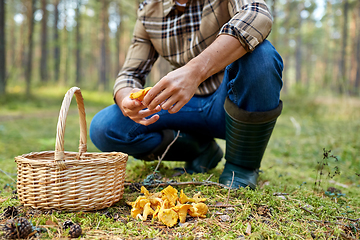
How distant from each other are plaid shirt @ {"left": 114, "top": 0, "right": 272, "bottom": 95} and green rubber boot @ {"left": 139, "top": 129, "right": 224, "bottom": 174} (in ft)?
1.36

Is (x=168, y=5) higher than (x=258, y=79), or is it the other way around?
(x=168, y=5)

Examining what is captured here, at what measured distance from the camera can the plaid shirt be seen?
171 centimetres

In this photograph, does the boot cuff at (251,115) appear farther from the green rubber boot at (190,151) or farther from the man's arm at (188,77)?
the green rubber boot at (190,151)

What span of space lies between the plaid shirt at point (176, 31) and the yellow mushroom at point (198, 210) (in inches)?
38.0

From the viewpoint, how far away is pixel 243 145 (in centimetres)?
165

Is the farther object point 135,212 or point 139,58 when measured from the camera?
point 139,58

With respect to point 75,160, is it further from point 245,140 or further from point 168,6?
point 168,6

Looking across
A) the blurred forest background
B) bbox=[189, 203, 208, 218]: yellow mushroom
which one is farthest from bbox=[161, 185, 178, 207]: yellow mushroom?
the blurred forest background

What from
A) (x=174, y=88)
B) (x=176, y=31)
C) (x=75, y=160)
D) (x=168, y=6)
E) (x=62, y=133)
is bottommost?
(x=75, y=160)

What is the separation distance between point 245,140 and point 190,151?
2.05 feet

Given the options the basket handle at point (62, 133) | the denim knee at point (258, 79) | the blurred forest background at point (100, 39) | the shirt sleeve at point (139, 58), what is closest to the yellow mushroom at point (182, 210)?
the basket handle at point (62, 133)

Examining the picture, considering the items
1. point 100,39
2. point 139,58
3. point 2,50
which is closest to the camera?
point 139,58

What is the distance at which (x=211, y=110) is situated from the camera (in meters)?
1.91

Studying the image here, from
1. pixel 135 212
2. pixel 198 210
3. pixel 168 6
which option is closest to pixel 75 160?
pixel 135 212
